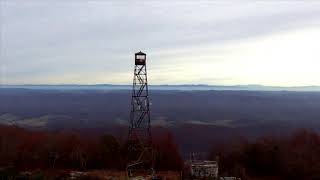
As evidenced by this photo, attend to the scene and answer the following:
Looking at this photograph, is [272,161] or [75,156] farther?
[272,161]

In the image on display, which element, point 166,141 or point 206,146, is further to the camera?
point 206,146

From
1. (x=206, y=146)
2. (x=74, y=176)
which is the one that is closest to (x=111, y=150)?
(x=74, y=176)

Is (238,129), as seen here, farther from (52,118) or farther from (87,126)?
(52,118)

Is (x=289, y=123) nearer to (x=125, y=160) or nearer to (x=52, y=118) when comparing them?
(x=52, y=118)

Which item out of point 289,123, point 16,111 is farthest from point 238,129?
point 16,111

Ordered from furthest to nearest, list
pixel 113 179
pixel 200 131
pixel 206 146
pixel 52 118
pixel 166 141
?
1. pixel 52 118
2. pixel 200 131
3. pixel 206 146
4. pixel 166 141
5. pixel 113 179

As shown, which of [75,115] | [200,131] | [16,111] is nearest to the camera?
[200,131]

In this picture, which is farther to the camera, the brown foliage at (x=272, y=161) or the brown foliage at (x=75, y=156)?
the brown foliage at (x=75, y=156)

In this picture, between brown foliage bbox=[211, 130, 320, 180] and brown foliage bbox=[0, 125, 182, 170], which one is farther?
brown foliage bbox=[0, 125, 182, 170]

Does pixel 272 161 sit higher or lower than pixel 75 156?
lower
